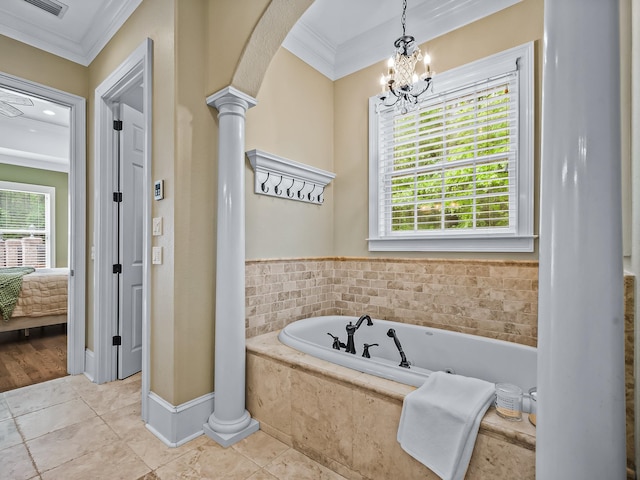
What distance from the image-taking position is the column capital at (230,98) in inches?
75.3

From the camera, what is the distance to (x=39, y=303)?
3918mm

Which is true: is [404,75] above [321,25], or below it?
below

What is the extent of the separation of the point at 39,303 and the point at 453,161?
186 inches

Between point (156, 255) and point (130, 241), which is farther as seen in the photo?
point (130, 241)

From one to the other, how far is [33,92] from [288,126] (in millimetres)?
2000

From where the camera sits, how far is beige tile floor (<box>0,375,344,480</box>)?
1616 millimetres

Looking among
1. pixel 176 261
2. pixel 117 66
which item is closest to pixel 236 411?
pixel 176 261

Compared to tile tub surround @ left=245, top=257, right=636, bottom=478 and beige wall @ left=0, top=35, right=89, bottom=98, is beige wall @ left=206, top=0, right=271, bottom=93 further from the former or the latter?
beige wall @ left=0, top=35, right=89, bottom=98

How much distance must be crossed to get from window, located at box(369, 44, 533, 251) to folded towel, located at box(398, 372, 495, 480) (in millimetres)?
1239

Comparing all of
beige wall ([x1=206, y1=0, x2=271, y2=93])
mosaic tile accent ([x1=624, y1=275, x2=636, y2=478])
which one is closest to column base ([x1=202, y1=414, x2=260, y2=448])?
mosaic tile accent ([x1=624, y1=275, x2=636, y2=478])

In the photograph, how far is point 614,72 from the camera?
2.67 ft

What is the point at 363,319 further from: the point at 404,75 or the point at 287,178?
the point at 404,75

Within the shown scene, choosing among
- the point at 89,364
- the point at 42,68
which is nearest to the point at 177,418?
the point at 89,364

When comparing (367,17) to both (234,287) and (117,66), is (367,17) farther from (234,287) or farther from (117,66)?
(234,287)
